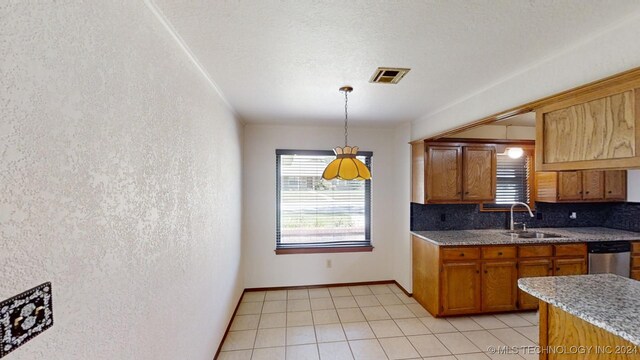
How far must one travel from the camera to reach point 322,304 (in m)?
3.51

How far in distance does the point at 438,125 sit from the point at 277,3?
2.45 meters

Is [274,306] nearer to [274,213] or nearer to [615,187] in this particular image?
[274,213]

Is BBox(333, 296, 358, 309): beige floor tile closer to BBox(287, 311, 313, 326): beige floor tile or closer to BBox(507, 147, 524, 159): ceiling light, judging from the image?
BBox(287, 311, 313, 326): beige floor tile

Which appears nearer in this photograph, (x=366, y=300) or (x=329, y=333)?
(x=329, y=333)

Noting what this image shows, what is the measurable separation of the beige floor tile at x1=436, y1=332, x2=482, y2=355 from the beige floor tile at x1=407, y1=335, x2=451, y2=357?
63mm

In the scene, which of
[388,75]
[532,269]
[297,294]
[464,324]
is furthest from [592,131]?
[297,294]

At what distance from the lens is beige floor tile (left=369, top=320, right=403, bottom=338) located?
2805 mm

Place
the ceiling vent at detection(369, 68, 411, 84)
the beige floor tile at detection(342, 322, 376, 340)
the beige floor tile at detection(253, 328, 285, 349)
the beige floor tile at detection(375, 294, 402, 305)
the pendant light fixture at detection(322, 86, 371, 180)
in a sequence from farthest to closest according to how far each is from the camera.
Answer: the beige floor tile at detection(375, 294, 402, 305), the beige floor tile at detection(342, 322, 376, 340), the beige floor tile at detection(253, 328, 285, 349), the pendant light fixture at detection(322, 86, 371, 180), the ceiling vent at detection(369, 68, 411, 84)

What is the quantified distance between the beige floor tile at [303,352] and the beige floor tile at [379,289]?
156 centimetres

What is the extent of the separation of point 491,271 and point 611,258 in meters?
1.44

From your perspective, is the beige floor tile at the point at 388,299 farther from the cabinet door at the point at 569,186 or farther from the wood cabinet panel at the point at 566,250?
A: the cabinet door at the point at 569,186

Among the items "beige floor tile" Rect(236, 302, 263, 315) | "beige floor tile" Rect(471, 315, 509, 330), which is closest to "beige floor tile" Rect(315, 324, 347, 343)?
"beige floor tile" Rect(236, 302, 263, 315)

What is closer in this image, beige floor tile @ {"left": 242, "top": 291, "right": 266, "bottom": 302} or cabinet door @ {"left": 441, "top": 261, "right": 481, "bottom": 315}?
cabinet door @ {"left": 441, "top": 261, "right": 481, "bottom": 315}

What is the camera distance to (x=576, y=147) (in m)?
1.60
